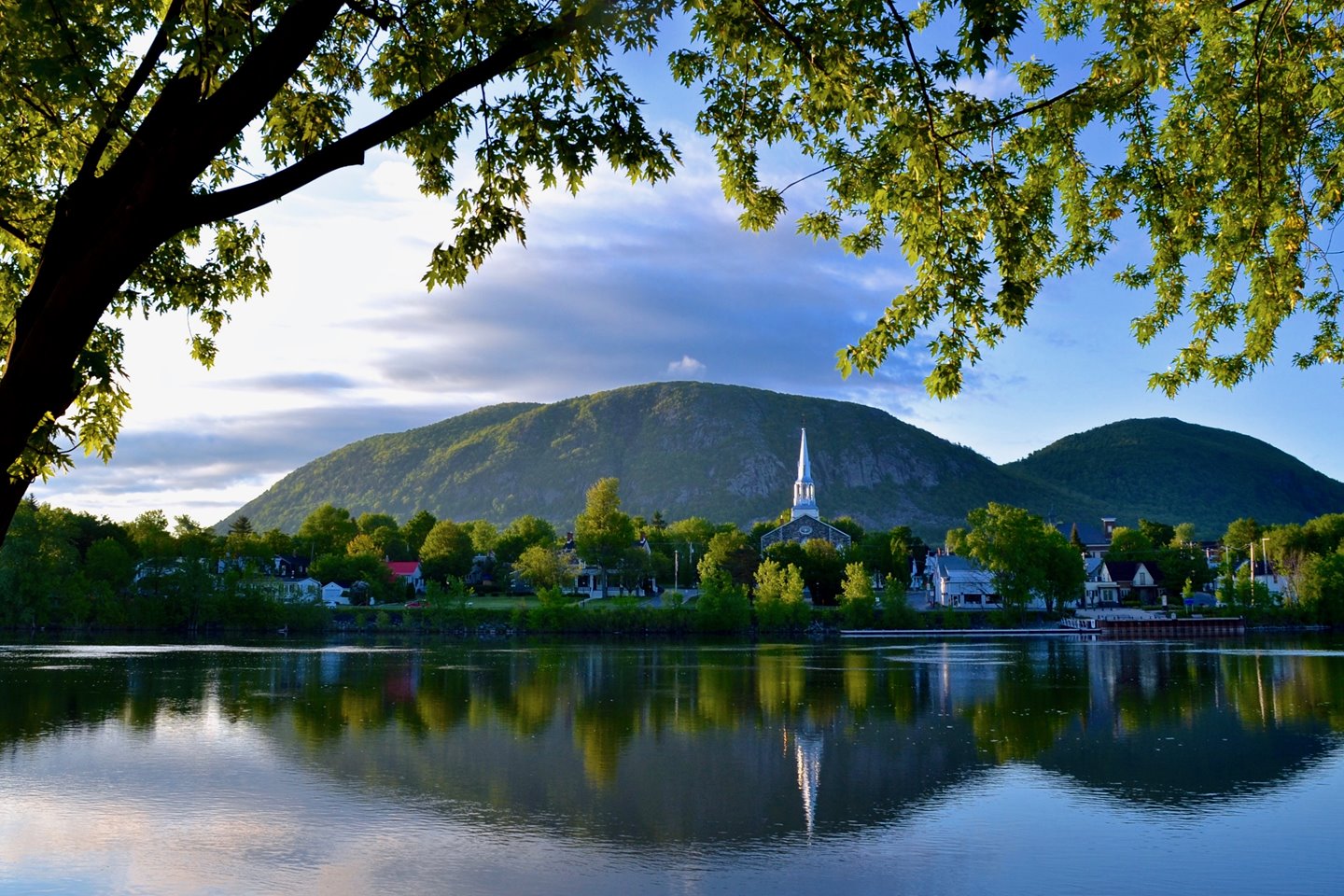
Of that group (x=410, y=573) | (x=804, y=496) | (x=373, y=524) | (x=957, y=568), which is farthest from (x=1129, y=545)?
(x=373, y=524)

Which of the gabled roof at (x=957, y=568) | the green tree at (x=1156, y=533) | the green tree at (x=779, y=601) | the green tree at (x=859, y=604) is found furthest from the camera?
the green tree at (x=1156, y=533)

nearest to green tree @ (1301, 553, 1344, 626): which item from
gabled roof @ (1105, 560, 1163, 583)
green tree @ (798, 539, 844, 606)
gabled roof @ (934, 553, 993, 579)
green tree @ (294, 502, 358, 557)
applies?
gabled roof @ (934, 553, 993, 579)

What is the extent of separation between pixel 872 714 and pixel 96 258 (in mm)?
28724

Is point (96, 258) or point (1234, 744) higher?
point (96, 258)

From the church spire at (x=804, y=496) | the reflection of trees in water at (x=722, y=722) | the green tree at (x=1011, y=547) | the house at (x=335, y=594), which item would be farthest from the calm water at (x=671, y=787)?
the church spire at (x=804, y=496)

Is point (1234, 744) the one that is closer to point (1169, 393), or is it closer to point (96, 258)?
point (1169, 393)

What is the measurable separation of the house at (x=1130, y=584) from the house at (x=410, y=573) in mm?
79517

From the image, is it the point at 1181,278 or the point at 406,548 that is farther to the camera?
the point at 406,548

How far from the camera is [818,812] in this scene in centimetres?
1838

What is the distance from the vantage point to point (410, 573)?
126 metres

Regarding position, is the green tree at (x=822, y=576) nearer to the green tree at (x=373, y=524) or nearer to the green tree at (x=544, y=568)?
the green tree at (x=544, y=568)

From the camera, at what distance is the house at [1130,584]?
124625 mm

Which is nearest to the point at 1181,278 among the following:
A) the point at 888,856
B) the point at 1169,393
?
the point at 1169,393

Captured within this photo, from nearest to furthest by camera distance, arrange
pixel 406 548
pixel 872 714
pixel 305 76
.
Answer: pixel 305 76 < pixel 872 714 < pixel 406 548
